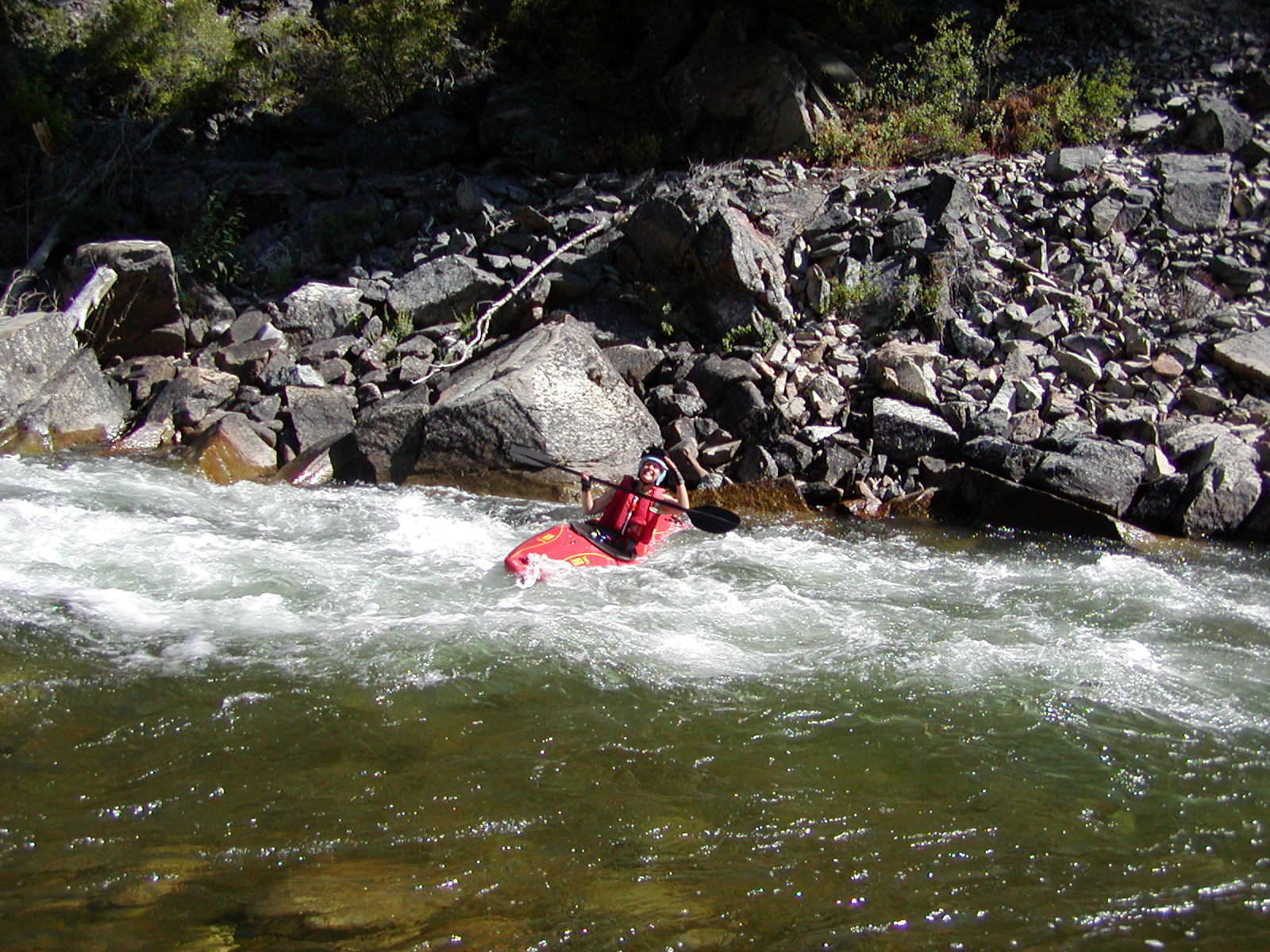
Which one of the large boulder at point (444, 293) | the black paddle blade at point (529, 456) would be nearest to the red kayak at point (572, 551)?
the black paddle blade at point (529, 456)

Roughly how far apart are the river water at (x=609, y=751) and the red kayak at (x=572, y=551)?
14 centimetres

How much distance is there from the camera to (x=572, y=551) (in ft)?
21.6

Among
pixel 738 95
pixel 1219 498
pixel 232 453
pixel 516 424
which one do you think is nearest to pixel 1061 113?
pixel 738 95

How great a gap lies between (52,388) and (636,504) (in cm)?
595

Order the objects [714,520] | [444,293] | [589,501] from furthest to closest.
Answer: [444,293] → [589,501] → [714,520]

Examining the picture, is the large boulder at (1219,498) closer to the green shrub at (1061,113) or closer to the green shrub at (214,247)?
the green shrub at (1061,113)

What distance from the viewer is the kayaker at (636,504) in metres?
7.06

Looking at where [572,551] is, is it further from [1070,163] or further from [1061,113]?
[1061,113]

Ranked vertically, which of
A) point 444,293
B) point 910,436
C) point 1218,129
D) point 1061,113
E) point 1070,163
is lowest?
point 910,436

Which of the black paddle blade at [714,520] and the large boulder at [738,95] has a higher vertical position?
the large boulder at [738,95]

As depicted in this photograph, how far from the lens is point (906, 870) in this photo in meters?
3.32

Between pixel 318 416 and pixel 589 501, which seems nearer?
pixel 589 501

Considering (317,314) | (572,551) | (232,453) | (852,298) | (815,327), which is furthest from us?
(317,314)

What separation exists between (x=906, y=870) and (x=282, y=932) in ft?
6.45
